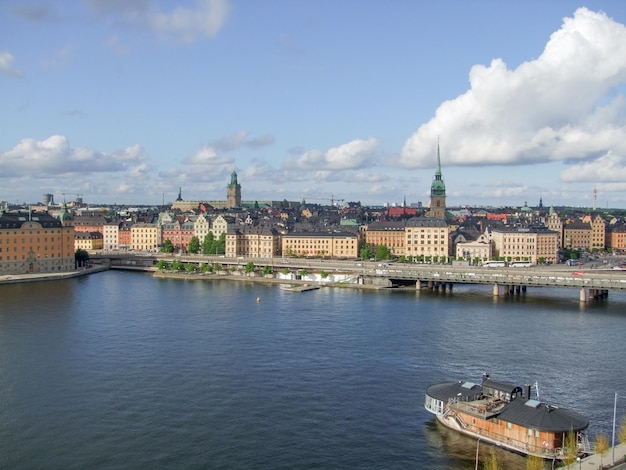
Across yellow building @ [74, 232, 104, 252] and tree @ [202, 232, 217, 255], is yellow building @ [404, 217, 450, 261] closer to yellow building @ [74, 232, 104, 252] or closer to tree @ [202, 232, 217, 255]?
tree @ [202, 232, 217, 255]

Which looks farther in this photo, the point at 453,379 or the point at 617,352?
the point at 617,352

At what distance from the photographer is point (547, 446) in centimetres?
2086

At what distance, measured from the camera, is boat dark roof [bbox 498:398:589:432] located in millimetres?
21016

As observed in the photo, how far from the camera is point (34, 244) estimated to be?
68875 mm

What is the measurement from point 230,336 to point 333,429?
1492cm

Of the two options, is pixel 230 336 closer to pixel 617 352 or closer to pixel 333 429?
pixel 333 429

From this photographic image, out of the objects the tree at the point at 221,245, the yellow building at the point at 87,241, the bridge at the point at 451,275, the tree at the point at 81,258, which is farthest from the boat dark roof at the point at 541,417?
the yellow building at the point at 87,241

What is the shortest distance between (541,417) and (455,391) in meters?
3.46

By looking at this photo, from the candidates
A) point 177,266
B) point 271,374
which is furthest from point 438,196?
point 271,374

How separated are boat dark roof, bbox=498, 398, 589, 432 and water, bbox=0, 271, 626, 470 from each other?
1184 mm

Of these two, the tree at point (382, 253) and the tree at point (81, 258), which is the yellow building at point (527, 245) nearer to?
the tree at point (382, 253)

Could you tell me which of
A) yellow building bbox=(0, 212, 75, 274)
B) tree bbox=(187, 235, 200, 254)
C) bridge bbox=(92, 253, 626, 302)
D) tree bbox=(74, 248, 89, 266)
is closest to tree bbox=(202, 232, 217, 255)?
tree bbox=(187, 235, 200, 254)

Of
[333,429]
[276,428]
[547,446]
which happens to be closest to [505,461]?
[547,446]

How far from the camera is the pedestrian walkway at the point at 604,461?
1859cm
